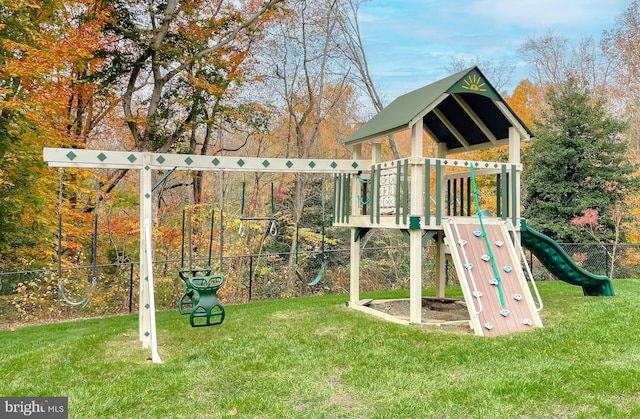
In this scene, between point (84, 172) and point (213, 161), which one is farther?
point (84, 172)

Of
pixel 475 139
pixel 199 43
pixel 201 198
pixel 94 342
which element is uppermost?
pixel 199 43

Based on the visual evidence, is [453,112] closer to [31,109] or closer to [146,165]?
[146,165]

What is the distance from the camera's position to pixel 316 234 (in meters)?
17.4

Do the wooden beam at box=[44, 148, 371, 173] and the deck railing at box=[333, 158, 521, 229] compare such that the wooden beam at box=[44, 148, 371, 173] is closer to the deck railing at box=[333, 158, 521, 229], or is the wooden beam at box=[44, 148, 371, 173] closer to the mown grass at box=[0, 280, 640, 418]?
the deck railing at box=[333, 158, 521, 229]

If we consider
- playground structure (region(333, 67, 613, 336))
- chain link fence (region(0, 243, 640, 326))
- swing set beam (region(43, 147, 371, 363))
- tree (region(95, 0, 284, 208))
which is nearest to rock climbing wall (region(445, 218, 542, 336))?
playground structure (region(333, 67, 613, 336))

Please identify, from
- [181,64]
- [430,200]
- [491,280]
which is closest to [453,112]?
[430,200]

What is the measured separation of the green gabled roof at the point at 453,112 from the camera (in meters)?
6.97

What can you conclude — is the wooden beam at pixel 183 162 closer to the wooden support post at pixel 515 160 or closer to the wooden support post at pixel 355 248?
the wooden support post at pixel 355 248

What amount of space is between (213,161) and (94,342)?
2887 mm

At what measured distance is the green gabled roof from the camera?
697 centimetres

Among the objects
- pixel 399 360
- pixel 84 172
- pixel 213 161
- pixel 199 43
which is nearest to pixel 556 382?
pixel 399 360

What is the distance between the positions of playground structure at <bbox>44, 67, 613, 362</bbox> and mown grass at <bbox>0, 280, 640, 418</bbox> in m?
0.54

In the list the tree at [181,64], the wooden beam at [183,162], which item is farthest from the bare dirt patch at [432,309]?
the tree at [181,64]

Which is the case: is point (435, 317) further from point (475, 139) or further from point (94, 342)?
point (94, 342)
